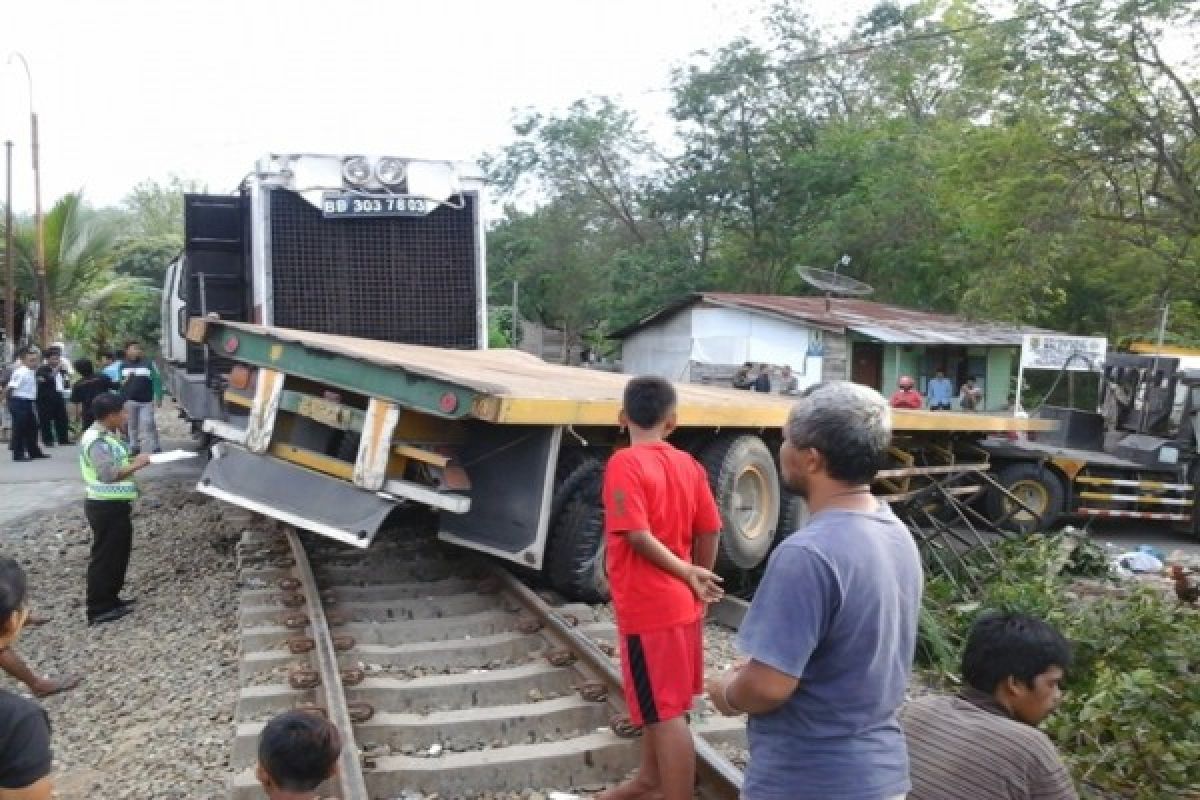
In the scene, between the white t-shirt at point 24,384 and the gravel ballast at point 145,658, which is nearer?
the gravel ballast at point 145,658

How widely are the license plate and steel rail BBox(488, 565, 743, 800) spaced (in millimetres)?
3957

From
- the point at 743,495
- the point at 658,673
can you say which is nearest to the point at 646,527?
the point at 658,673

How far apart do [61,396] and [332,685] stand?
520 inches

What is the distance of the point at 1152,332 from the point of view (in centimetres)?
2311

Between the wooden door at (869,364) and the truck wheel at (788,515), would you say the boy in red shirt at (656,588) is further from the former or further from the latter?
the wooden door at (869,364)

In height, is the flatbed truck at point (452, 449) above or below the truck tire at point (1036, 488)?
above

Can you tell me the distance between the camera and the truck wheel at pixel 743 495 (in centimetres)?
682

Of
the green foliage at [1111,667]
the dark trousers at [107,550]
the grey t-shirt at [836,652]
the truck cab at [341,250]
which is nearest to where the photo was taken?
the grey t-shirt at [836,652]

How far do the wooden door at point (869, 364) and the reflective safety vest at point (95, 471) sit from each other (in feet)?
74.5

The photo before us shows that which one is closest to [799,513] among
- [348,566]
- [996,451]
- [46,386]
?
[348,566]

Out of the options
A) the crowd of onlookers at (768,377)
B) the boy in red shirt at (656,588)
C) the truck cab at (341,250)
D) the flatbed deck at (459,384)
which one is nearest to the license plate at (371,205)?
the truck cab at (341,250)

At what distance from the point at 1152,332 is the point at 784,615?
23969 millimetres

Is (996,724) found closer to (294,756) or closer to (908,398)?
(294,756)

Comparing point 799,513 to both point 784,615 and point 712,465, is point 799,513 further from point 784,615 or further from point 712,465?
point 784,615
